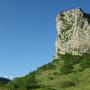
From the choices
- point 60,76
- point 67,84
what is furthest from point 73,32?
point 67,84

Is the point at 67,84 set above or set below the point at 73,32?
below

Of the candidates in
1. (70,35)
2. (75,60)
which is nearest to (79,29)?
(70,35)

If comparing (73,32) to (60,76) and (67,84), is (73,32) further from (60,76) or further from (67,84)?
(67,84)

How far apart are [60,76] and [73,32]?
39.8ft

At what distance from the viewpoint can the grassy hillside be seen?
3775 centimetres

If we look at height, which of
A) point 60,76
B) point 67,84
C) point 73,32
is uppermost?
point 73,32

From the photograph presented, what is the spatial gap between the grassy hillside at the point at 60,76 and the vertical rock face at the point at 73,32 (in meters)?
1.49

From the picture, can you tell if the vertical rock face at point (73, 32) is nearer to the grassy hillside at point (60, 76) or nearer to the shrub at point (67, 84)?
the grassy hillside at point (60, 76)

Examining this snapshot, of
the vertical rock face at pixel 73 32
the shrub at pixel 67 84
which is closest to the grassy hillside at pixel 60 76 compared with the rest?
the shrub at pixel 67 84

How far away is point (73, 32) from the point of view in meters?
56.2

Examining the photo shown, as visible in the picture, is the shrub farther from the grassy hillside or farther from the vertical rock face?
the vertical rock face

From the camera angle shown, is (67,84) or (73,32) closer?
(67,84)

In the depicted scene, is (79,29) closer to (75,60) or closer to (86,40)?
(86,40)

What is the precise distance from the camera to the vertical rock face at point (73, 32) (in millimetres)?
54969
